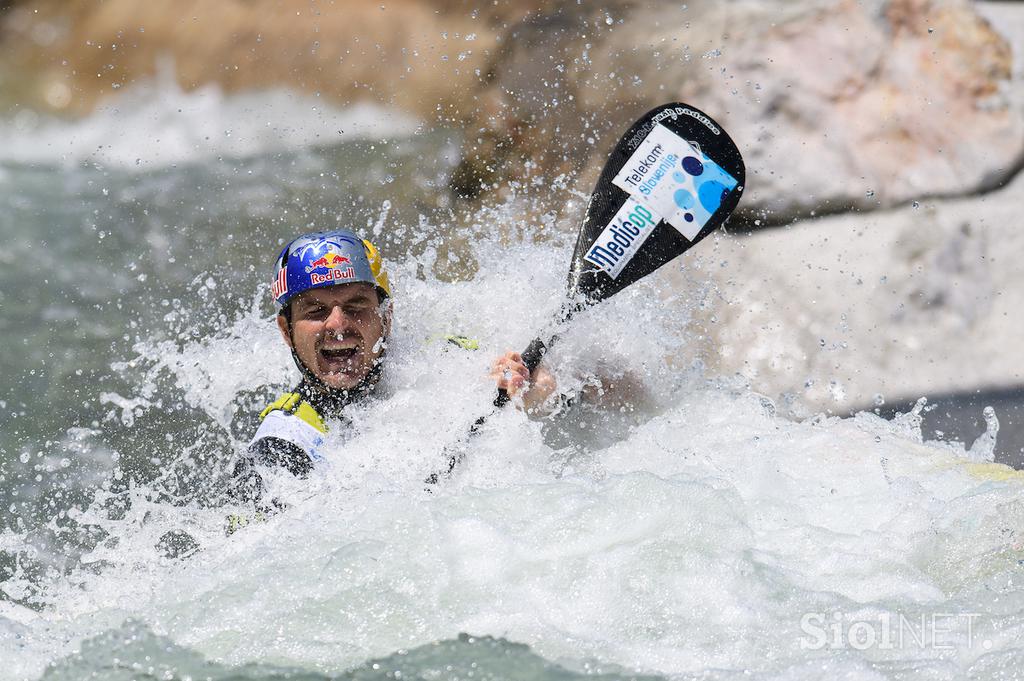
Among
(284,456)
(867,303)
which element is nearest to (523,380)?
(284,456)

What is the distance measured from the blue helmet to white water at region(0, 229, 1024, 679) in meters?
0.39

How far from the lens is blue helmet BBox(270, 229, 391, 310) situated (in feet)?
12.9

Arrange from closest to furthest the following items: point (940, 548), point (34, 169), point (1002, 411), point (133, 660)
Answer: point (133, 660), point (940, 548), point (1002, 411), point (34, 169)

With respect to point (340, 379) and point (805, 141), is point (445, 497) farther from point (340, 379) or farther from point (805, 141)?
point (805, 141)

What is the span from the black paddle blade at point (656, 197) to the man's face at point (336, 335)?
82cm

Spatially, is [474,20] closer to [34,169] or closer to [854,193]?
[854,193]

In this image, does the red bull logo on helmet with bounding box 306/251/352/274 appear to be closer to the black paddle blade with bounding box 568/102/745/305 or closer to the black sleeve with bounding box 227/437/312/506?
the black sleeve with bounding box 227/437/312/506

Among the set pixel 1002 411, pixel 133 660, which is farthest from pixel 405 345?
pixel 1002 411

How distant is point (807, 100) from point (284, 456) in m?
3.87

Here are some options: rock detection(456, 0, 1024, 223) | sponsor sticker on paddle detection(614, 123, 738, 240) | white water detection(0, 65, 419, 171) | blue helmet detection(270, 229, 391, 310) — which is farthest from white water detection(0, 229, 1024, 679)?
white water detection(0, 65, 419, 171)

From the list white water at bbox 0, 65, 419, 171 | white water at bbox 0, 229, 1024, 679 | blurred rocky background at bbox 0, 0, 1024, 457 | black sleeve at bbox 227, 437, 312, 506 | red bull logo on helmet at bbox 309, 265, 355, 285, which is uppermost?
white water at bbox 0, 65, 419, 171

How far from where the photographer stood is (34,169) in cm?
778

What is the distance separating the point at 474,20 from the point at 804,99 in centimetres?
218

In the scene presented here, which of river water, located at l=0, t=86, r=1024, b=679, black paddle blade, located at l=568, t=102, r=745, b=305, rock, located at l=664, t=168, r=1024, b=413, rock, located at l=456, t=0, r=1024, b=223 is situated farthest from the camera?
rock, located at l=456, t=0, r=1024, b=223
